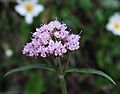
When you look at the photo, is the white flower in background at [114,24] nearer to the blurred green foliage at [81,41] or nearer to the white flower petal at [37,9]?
the blurred green foliage at [81,41]

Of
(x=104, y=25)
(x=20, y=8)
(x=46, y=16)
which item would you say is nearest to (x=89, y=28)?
(x=104, y=25)

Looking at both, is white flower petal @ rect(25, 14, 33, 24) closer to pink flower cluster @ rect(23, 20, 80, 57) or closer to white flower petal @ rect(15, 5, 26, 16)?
white flower petal @ rect(15, 5, 26, 16)

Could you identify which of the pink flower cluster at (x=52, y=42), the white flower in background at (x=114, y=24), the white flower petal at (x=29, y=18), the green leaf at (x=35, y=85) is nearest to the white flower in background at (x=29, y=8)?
the white flower petal at (x=29, y=18)

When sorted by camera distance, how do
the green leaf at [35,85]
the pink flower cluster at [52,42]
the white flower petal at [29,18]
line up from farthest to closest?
the white flower petal at [29,18] → the green leaf at [35,85] → the pink flower cluster at [52,42]

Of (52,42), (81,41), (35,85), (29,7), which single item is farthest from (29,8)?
(52,42)

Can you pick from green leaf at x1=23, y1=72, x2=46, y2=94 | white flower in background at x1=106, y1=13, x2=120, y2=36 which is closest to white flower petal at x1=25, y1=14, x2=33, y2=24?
green leaf at x1=23, y1=72, x2=46, y2=94

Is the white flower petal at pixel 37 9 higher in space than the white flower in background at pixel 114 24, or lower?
higher

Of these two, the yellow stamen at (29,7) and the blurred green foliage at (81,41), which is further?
the yellow stamen at (29,7)

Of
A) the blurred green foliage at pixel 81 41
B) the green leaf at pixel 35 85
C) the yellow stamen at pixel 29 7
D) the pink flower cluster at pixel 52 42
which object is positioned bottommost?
the pink flower cluster at pixel 52 42
